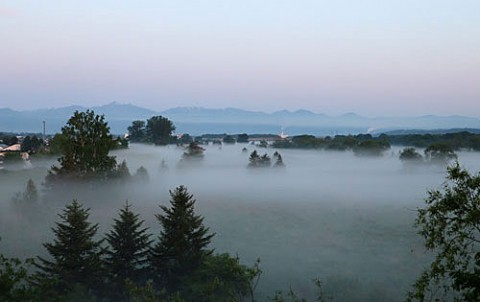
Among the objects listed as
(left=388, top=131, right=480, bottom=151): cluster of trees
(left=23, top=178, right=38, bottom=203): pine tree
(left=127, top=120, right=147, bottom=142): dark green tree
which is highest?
(left=127, top=120, right=147, bottom=142): dark green tree

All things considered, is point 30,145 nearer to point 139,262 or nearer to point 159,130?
point 159,130

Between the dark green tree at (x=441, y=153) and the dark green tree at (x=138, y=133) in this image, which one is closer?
the dark green tree at (x=441, y=153)

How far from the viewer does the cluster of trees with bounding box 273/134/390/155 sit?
458 ft

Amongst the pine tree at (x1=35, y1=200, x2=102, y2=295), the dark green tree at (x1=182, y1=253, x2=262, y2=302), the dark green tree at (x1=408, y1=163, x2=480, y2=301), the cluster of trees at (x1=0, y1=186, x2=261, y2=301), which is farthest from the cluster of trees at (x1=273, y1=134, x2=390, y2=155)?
the dark green tree at (x1=408, y1=163, x2=480, y2=301)

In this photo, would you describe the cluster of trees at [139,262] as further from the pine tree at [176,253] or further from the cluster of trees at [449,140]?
the cluster of trees at [449,140]

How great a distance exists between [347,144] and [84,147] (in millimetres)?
110785

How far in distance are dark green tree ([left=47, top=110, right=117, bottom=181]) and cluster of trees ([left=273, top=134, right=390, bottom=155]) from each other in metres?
94.6

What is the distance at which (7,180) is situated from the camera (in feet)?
279

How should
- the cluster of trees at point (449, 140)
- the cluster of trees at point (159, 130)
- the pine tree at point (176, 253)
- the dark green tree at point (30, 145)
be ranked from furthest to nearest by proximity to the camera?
1. the cluster of trees at point (159, 130)
2. the dark green tree at point (30, 145)
3. the cluster of trees at point (449, 140)
4. the pine tree at point (176, 253)

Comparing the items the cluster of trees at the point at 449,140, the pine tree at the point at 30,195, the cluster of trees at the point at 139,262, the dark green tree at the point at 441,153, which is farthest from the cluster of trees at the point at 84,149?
the cluster of trees at the point at 449,140

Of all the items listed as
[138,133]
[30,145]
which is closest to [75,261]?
[30,145]

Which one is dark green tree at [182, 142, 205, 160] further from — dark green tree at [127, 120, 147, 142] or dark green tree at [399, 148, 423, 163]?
dark green tree at [399, 148, 423, 163]

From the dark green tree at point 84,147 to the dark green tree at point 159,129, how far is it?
76.2 metres

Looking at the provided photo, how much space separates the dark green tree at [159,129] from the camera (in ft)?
467
